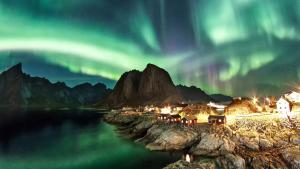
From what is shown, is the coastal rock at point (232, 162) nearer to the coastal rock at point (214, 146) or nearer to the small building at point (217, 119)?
the coastal rock at point (214, 146)

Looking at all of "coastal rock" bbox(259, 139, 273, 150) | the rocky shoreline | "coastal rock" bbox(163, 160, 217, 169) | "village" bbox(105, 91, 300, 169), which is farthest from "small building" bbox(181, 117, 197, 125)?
"coastal rock" bbox(163, 160, 217, 169)

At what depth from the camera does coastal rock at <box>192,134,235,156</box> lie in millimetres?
49975

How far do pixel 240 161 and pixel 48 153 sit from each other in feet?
133

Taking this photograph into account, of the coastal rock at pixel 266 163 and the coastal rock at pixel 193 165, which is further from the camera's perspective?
the coastal rock at pixel 266 163

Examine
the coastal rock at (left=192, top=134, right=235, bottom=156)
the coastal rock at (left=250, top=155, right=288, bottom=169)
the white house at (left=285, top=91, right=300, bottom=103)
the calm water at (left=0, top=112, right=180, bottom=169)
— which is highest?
the white house at (left=285, top=91, right=300, bottom=103)

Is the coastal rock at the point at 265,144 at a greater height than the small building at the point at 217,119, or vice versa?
the small building at the point at 217,119

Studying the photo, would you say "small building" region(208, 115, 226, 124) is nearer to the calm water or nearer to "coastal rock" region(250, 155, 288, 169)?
the calm water

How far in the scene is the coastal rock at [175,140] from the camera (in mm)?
57656

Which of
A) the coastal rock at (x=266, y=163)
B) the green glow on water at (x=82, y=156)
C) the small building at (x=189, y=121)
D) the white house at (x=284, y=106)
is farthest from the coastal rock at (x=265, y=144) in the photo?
the small building at (x=189, y=121)

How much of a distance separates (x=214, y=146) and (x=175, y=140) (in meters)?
9.40

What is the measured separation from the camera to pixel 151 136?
67.3 metres

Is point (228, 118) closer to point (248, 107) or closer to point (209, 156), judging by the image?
point (248, 107)

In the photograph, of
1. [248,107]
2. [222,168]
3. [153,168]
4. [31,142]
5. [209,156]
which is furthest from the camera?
[31,142]

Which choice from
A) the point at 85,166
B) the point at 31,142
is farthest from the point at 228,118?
the point at 31,142
